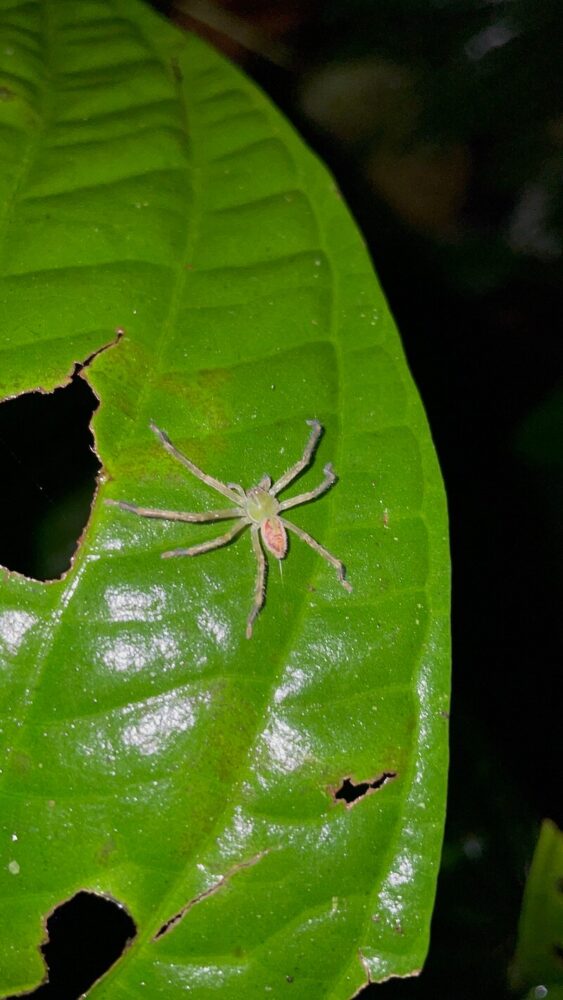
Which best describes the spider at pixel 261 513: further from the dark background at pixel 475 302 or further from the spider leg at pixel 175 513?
the dark background at pixel 475 302

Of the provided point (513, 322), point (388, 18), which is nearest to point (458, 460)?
point (513, 322)

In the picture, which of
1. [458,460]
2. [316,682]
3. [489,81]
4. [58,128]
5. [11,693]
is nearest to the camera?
[11,693]

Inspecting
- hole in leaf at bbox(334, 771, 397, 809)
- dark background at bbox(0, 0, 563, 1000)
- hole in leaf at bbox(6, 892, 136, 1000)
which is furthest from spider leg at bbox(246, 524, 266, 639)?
dark background at bbox(0, 0, 563, 1000)

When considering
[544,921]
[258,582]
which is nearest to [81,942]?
[258,582]

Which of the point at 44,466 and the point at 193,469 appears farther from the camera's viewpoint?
the point at 44,466

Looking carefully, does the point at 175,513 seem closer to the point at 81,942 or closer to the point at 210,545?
the point at 210,545

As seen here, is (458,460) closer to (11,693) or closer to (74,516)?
(74,516)
